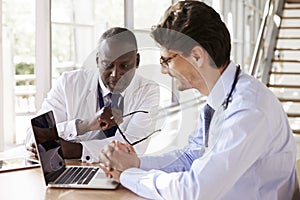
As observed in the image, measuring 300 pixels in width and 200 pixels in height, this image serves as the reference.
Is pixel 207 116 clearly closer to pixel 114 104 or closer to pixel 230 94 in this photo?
pixel 230 94

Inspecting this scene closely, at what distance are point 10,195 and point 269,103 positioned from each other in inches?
32.0

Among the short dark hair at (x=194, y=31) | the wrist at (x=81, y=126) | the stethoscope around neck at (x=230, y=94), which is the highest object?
the short dark hair at (x=194, y=31)

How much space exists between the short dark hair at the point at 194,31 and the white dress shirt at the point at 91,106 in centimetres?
38

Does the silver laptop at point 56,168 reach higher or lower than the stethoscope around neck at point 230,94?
lower

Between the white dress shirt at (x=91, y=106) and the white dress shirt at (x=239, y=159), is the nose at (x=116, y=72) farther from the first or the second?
the white dress shirt at (x=239, y=159)

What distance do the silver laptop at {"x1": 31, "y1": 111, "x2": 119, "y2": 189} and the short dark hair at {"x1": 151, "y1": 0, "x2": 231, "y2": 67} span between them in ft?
1.63

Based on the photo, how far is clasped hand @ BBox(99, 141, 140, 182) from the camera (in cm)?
152

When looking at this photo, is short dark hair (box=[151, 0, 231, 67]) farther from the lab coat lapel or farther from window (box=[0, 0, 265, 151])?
the lab coat lapel

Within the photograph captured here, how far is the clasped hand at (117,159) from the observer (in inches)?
59.7

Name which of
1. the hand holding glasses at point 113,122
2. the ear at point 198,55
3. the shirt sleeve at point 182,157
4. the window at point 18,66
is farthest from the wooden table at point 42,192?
the window at point 18,66

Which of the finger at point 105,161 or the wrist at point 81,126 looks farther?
the wrist at point 81,126

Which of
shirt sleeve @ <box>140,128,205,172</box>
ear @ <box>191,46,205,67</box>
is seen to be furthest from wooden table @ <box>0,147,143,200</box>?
ear @ <box>191,46,205,67</box>

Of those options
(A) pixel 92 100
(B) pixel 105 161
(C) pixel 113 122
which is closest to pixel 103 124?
(C) pixel 113 122

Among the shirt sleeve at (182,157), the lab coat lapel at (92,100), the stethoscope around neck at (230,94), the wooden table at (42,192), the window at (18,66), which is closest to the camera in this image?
the stethoscope around neck at (230,94)
